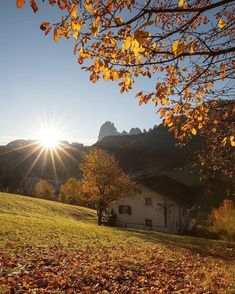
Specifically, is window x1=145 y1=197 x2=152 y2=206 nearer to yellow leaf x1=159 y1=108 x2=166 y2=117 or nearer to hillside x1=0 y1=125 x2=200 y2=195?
yellow leaf x1=159 y1=108 x2=166 y2=117

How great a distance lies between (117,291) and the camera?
8.82 m

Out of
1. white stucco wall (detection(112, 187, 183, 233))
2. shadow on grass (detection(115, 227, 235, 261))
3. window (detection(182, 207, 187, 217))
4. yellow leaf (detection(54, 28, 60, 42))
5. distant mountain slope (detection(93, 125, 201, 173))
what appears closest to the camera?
yellow leaf (detection(54, 28, 60, 42))

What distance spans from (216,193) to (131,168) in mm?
74727

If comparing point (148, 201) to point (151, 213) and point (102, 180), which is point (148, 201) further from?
point (102, 180)

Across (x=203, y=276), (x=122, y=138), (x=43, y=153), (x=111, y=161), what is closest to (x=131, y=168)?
(x=122, y=138)

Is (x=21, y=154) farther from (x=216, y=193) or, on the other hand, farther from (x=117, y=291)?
(x=117, y=291)

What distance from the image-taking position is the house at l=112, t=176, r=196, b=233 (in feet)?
157

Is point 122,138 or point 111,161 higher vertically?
point 122,138

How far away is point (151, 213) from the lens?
49.5 metres

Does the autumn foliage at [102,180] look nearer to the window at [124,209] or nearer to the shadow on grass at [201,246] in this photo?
the shadow on grass at [201,246]

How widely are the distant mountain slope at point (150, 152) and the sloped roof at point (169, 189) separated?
6499cm

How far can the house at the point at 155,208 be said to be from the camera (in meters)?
47.8

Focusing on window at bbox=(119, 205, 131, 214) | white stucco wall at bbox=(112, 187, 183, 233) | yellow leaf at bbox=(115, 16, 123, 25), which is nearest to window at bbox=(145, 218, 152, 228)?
white stucco wall at bbox=(112, 187, 183, 233)

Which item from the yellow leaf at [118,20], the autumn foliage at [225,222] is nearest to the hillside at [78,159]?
the autumn foliage at [225,222]
